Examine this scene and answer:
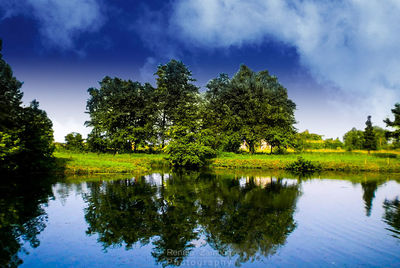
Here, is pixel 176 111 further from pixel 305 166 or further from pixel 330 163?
pixel 330 163

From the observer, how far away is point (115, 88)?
56969 millimetres

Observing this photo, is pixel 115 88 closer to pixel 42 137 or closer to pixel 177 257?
pixel 42 137

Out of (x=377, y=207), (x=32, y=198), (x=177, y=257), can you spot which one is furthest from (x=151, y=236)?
(x=377, y=207)

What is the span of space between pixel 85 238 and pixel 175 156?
28884 millimetres

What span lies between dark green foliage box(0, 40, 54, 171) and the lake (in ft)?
21.8

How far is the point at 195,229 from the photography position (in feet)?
36.9

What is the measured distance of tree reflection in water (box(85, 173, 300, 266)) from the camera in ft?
31.2

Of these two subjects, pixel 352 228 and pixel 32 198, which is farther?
pixel 32 198

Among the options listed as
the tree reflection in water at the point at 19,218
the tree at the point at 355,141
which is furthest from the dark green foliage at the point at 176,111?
the tree at the point at 355,141

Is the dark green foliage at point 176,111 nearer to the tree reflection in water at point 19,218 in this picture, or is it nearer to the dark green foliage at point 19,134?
the dark green foliage at point 19,134

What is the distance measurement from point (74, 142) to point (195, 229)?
6021 cm

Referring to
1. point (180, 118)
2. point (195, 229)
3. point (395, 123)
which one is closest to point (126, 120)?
point (180, 118)

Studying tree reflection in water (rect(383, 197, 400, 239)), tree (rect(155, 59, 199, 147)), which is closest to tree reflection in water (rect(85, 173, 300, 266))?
tree reflection in water (rect(383, 197, 400, 239))

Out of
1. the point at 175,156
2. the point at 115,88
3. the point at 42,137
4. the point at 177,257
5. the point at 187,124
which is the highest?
the point at 115,88
